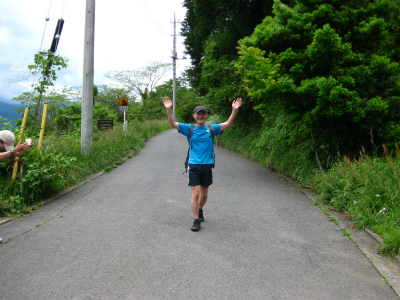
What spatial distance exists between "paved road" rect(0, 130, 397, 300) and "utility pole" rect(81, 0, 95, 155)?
3859mm

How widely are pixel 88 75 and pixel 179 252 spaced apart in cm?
835

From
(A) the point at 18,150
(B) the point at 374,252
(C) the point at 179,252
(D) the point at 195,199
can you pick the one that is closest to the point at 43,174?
(A) the point at 18,150

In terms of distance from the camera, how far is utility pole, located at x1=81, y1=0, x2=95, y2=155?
1099 cm

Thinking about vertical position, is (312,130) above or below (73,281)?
above

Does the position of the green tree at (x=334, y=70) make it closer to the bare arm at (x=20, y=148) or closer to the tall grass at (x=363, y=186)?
the tall grass at (x=363, y=186)

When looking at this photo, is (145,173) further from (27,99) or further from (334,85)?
(334,85)

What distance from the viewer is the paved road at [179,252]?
347cm

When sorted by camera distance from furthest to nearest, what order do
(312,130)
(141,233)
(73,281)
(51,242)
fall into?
1. (312,130)
2. (141,233)
3. (51,242)
4. (73,281)

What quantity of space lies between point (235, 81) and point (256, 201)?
11.2 meters

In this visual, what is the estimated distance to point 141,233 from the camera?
5.12 m

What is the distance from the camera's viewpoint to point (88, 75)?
11031 mm

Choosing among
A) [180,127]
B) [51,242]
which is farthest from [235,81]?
[51,242]

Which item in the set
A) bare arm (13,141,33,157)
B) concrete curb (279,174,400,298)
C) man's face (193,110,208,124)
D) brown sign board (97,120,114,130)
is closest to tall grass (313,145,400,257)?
concrete curb (279,174,400,298)

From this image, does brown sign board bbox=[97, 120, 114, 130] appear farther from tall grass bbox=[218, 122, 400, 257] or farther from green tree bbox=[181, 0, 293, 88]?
tall grass bbox=[218, 122, 400, 257]
